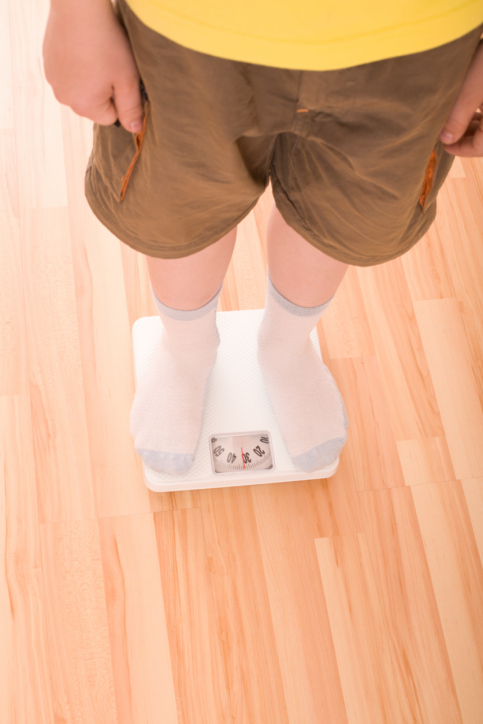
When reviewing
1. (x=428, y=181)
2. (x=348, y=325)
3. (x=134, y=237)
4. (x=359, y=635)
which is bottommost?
(x=359, y=635)

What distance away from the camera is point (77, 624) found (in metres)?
0.90

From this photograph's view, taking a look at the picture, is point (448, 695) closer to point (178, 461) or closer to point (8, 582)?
point (178, 461)

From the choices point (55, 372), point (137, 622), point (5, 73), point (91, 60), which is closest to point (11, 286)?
point (55, 372)

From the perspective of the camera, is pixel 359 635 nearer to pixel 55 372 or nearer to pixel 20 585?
pixel 20 585

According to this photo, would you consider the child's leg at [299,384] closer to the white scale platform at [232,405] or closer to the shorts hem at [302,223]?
the white scale platform at [232,405]

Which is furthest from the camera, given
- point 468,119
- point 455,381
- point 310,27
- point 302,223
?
point 455,381

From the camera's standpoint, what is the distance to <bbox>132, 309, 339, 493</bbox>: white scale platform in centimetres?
97

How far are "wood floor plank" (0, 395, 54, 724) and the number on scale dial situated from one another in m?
0.28

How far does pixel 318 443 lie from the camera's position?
984 millimetres

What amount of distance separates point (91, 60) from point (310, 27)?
160 millimetres

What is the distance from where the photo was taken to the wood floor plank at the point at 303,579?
35.3 inches

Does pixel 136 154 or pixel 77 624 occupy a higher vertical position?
pixel 136 154

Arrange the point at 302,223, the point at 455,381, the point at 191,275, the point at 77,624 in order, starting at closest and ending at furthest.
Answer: the point at 302,223
the point at 191,275
the point at 77,624
the point at 455,381

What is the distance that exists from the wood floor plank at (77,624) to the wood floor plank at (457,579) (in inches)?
19.2
